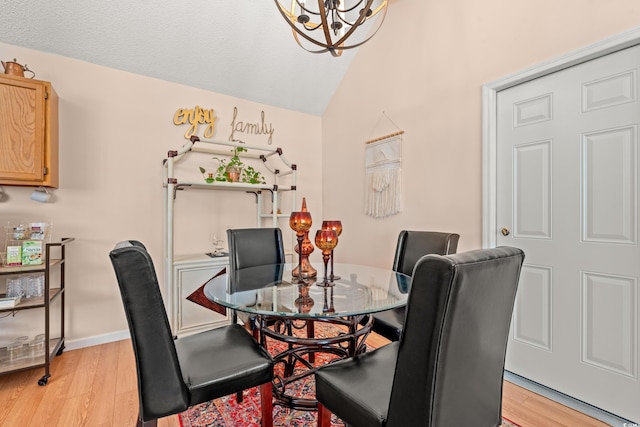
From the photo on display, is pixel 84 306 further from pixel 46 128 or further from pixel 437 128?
pixel 437 128

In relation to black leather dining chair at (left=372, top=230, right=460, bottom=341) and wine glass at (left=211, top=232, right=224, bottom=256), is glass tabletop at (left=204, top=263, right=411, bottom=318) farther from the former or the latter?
wine glass at (left=211, top=232, right=224, bottom=256)

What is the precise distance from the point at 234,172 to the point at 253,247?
1.04 meters

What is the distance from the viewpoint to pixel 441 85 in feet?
8.31

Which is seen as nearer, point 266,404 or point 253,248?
point 266,404

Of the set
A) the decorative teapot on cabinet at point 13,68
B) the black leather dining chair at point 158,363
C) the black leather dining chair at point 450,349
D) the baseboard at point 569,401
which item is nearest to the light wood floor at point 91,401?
the baseboard at point 569,401

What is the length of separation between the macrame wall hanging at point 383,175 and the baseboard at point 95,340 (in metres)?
2.68

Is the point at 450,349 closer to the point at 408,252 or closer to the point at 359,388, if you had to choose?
the point at 359,388

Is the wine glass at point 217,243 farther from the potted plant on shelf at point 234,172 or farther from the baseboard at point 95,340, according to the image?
the baseboard at point 95,340


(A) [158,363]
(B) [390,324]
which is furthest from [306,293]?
(A) [158,363]

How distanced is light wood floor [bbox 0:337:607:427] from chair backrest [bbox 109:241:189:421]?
0.77m

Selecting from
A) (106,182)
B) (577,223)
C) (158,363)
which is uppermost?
(106,182)

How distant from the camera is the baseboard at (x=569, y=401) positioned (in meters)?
1.62

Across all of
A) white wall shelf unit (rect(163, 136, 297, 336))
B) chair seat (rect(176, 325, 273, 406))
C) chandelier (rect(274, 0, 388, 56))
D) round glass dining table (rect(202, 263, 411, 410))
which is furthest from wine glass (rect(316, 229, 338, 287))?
white wall shelf unit (rect(163, 136, 297, 336))

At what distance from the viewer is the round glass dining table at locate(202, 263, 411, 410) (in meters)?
1.31
